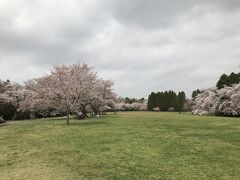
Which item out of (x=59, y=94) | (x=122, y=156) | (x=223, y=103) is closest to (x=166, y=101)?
(x=223, y=103)

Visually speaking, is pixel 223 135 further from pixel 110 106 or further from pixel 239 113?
pixel 110 106

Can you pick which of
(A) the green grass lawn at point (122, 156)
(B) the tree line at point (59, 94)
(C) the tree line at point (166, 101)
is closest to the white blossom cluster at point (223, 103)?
(B) the tree line at point (59, 94)

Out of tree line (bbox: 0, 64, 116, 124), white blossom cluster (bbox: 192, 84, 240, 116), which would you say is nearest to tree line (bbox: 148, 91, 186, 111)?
white blossom cluster (bbox: 192, 84, 240, 116)

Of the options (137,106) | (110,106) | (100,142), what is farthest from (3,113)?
(137,106)

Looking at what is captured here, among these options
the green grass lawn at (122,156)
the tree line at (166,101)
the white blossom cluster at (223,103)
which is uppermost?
the tree line at (166,101)

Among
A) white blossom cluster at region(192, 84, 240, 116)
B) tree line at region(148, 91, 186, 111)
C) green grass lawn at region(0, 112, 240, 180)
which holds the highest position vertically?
tree line at region(148, 91, 186, 111)

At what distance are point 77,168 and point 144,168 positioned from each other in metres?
3.37

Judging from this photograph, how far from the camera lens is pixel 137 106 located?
147 metres

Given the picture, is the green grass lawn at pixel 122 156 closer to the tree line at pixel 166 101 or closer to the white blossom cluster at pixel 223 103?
the white blossom cluster at pixel 223 103

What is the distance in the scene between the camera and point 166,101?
13088 cm

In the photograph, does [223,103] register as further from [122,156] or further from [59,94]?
[122,156]

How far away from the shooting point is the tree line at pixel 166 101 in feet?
414

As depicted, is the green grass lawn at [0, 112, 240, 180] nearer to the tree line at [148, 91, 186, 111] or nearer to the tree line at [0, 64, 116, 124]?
the tree line at [0, 64, 116, 124]

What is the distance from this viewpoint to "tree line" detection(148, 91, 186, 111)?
126188mm
